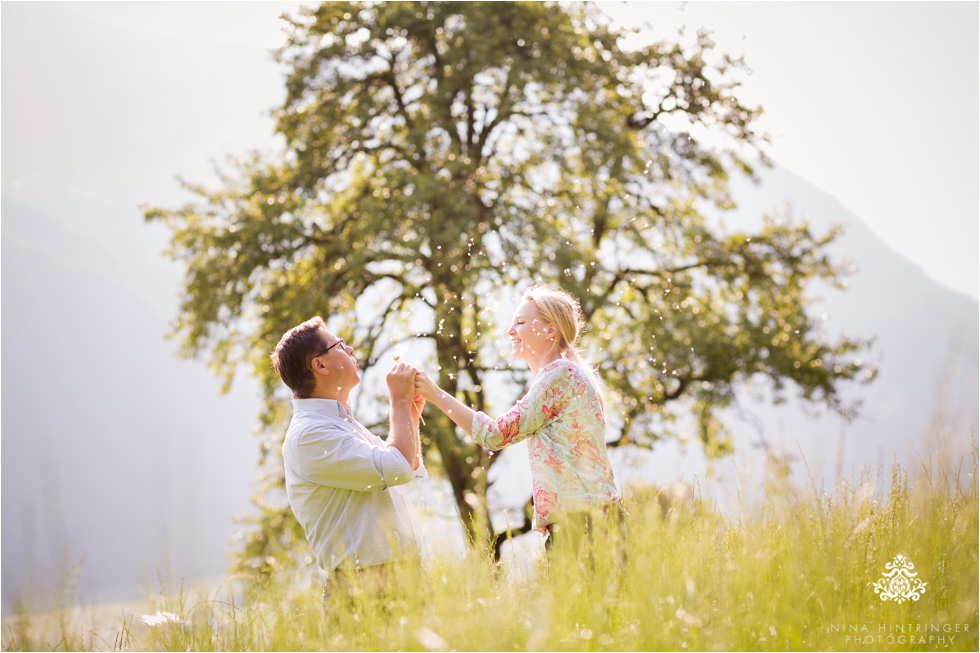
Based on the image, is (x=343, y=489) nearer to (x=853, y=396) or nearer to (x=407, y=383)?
(x=407, y=383)

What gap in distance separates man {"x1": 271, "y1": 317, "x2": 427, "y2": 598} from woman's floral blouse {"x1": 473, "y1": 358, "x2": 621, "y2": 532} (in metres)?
0.44

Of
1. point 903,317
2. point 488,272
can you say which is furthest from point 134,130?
point 488,272

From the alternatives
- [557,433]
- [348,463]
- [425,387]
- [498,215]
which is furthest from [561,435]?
[498,215]

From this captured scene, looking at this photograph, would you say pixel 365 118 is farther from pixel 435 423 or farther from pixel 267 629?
pixel 267 629

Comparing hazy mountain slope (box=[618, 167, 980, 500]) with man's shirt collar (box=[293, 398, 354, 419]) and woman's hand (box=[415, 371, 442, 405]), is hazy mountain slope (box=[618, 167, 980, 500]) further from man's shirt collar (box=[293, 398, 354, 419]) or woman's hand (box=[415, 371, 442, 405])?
man's shirt collar (box=[293, 398, 354, 419])

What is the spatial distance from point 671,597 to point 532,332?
1.44m

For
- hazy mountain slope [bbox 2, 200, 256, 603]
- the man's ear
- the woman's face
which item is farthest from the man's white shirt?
hazy mountain slope [bbox 2, 200, 256, 603]

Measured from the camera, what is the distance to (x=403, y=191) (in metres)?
11.9

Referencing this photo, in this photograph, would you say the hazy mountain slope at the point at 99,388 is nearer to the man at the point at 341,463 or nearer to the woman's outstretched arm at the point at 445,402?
the man at the point at 341,463

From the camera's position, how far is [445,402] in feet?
11.3

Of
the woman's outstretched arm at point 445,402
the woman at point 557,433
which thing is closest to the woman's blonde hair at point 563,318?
the woman at point 557,433

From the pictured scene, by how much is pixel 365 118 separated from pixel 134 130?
171372 millimetres

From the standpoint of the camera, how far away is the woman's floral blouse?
3.45 metres

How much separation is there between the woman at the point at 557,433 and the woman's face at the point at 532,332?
0.59 feet
